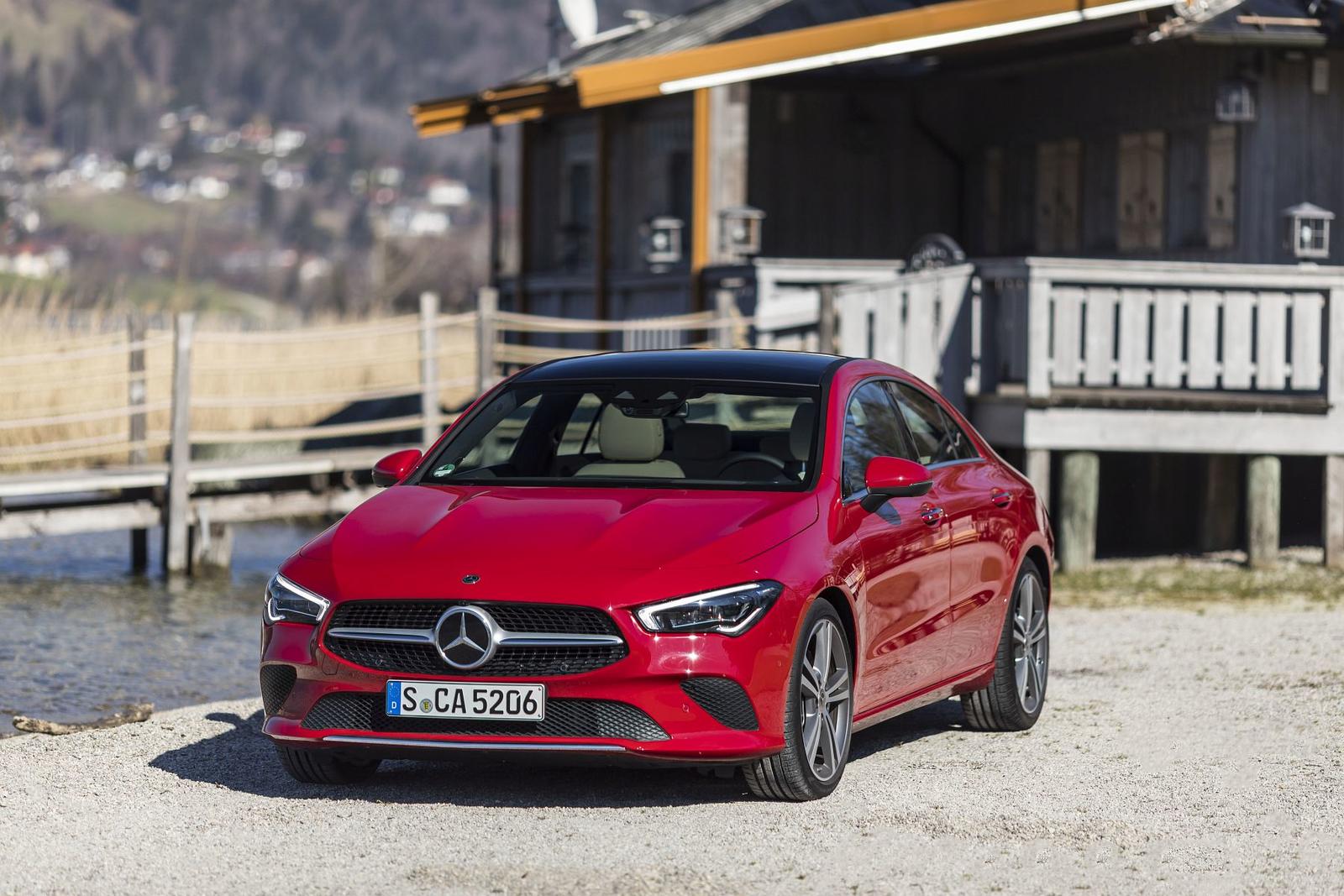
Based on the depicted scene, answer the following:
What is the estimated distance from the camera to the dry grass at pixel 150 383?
61.3 feet

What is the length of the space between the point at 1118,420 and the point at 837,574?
8.97 meters

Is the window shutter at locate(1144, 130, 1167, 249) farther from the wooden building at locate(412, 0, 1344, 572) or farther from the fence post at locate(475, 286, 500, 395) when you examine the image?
the fence post at locate(475, 286, 500, 395)

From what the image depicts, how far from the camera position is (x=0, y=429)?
20703 mm

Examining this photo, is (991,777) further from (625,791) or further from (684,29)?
(684,29)

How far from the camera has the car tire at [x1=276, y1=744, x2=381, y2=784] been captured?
7977mm

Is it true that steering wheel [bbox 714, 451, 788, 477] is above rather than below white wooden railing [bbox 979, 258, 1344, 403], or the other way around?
below

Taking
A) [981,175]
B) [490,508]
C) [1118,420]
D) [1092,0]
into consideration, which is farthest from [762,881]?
[981,175]

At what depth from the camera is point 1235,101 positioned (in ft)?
67.4

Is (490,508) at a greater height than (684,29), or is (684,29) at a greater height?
(684,29)

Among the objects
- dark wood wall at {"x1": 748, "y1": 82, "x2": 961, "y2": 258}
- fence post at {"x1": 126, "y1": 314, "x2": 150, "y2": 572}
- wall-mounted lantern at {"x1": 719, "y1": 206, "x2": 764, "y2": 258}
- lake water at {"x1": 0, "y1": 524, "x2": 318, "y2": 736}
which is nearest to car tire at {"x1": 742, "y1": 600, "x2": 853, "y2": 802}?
lake water at {"x1": 0, "y1": 524, "x2": 318, "y2": 736}

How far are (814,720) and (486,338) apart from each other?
12.3 meters

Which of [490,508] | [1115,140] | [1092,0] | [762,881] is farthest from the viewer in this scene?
[1115,140]

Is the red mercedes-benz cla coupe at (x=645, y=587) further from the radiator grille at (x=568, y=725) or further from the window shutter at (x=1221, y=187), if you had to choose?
the window shutter at (x=1221, y=187)

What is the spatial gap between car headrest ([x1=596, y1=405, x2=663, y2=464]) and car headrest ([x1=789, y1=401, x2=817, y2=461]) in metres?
0.50
